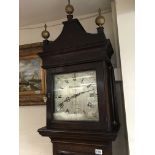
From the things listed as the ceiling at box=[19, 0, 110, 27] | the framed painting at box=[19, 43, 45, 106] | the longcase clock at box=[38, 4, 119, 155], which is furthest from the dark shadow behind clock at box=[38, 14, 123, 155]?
the framed painting at box=[19, 43, 45, 106]

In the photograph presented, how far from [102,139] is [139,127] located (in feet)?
1.95

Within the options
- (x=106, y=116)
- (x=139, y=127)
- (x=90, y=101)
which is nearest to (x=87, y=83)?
(x=90, y=101)

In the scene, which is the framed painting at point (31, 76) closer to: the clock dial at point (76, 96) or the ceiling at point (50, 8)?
the ceiling at point (50, 8)

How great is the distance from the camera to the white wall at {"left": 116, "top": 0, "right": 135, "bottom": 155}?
4.04 feet

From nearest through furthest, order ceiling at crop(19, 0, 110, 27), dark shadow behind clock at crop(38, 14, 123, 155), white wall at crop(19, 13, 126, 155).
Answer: dark shadow behind clock at crop(38, 14, 123, 155) → ceiling at crop(19, 0, 110, 27) → white wall at crop(19, 13, 126, 155)

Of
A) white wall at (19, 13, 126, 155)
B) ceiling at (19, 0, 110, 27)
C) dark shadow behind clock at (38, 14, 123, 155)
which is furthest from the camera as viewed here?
white wall at (19, 13, 126, 155)

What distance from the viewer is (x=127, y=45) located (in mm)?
1279

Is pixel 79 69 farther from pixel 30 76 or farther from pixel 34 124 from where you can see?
pixel 34 124

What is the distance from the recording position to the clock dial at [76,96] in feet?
4.28

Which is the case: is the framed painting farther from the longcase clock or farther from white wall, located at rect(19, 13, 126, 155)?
the longcase clock

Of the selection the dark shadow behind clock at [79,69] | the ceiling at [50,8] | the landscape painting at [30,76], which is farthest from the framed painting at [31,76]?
the dark shadow behind clock at [79,69]

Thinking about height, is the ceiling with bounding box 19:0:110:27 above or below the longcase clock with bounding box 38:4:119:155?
above

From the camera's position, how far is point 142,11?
0.68m

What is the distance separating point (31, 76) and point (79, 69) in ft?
2.40
